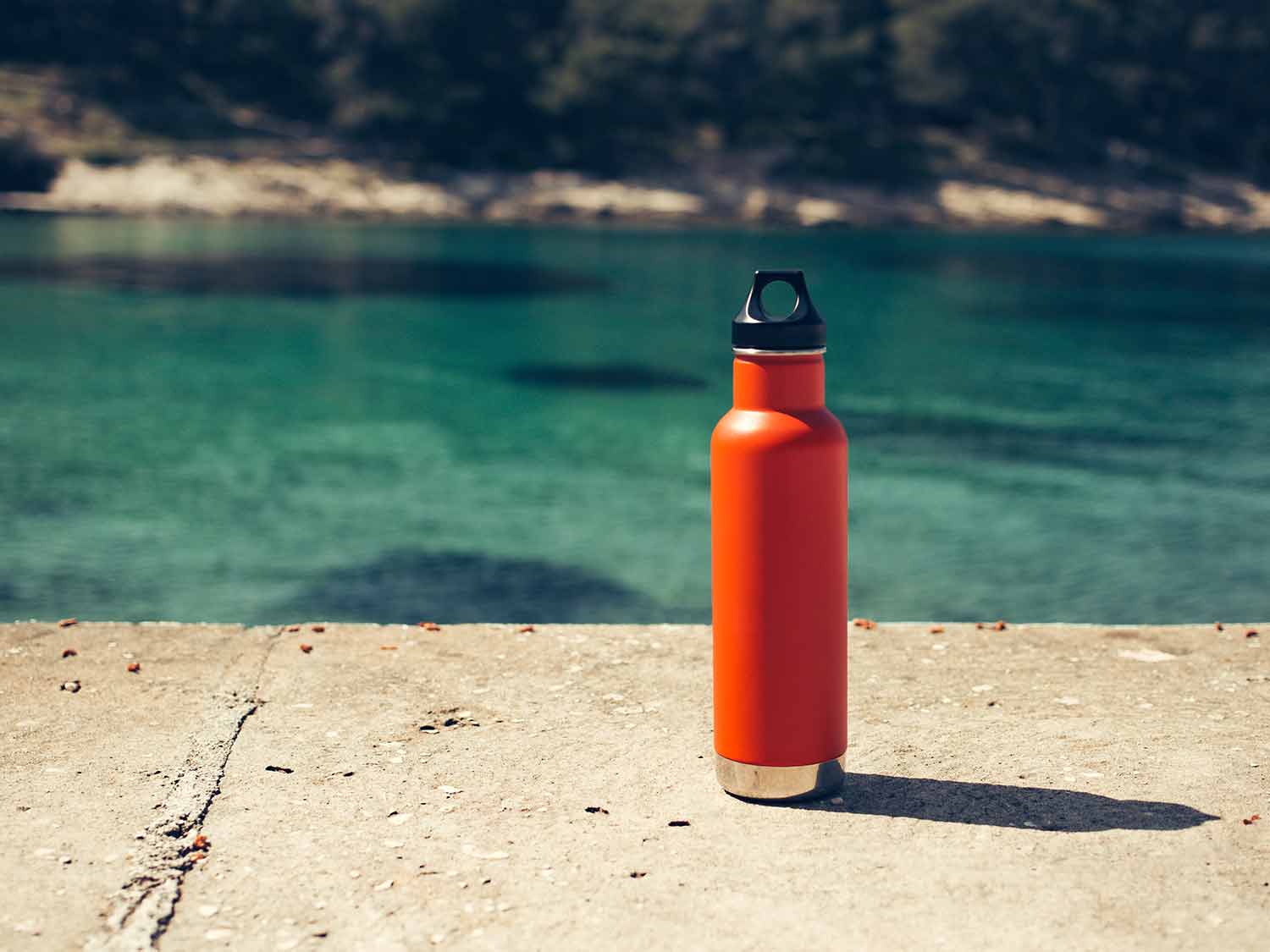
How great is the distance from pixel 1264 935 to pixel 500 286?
38454 millimetres

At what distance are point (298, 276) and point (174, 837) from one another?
39.1 m

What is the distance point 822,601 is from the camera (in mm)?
3988

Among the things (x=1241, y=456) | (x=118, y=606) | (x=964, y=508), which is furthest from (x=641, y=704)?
(x=1241, y=456)

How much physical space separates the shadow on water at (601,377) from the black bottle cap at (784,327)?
1989 centimetres

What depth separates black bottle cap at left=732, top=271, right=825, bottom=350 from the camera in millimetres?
3883

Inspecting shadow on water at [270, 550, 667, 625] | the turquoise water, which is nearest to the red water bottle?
shadow on water at [270, 550, 667, 625]

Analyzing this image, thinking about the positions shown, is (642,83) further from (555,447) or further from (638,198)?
(555,447)

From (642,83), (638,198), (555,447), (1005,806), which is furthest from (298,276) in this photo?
(1005,806)

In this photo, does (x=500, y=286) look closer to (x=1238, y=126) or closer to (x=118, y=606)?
(x=118, y=606)

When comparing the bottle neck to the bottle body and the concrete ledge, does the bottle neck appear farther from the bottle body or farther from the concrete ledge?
the concrete ledge

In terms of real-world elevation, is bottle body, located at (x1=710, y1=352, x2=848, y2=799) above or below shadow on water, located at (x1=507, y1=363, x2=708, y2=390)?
above

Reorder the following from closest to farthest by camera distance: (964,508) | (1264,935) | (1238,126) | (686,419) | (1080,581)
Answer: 1. (1264,935)
2. (1080,581)
3. (964,508)
4. (686,419)
5. (1238,126)

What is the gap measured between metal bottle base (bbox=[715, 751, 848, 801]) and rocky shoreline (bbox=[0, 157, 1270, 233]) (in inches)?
2472

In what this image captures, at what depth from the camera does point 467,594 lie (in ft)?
39.2
